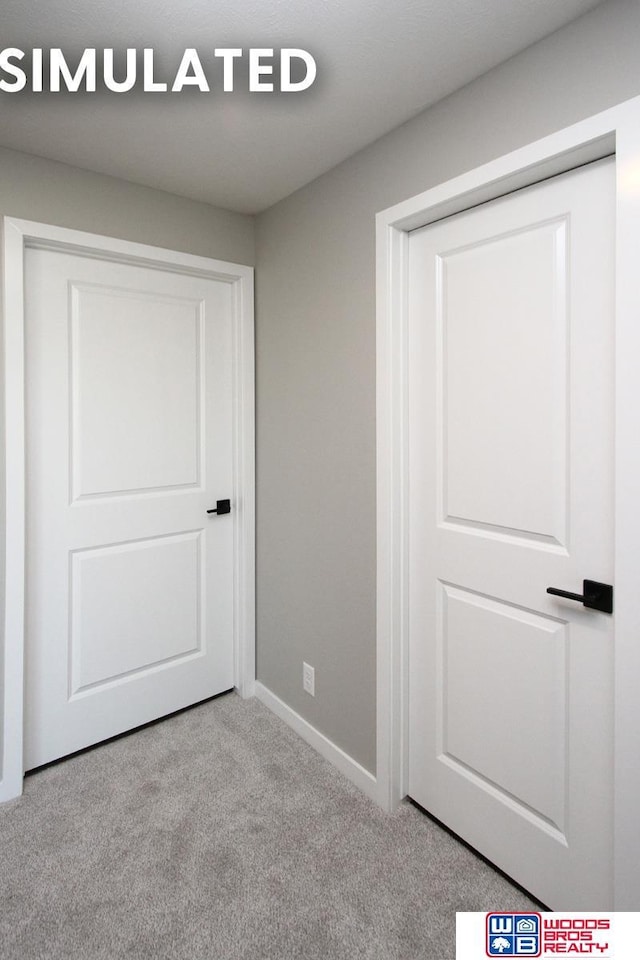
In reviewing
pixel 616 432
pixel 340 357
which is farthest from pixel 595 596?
pixel 340 357

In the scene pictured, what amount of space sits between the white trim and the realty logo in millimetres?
571

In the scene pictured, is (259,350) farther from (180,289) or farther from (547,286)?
(547,286)

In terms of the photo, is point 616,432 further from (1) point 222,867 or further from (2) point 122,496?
(2) point 122,496

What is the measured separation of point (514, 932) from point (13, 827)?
1604 mm

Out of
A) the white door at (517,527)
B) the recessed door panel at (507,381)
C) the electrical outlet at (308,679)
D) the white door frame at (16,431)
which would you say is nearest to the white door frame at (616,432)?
the white door at (517,527)

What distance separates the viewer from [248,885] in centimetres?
157

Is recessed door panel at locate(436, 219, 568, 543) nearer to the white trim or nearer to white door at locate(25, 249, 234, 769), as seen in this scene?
the white trim

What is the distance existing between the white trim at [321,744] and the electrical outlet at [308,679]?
0.15 metres

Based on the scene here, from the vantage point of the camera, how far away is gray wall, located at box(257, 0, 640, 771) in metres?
1.37

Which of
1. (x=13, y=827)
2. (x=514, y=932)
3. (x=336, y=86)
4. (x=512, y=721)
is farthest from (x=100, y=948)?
(x=336, y=86)

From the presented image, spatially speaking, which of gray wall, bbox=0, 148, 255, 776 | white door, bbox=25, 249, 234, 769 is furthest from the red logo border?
gray wall, bbox=0, 148, 255, 776

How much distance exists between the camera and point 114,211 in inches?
84.1

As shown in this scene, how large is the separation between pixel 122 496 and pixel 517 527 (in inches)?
63.5

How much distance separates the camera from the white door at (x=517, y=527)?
1371 millimetres
